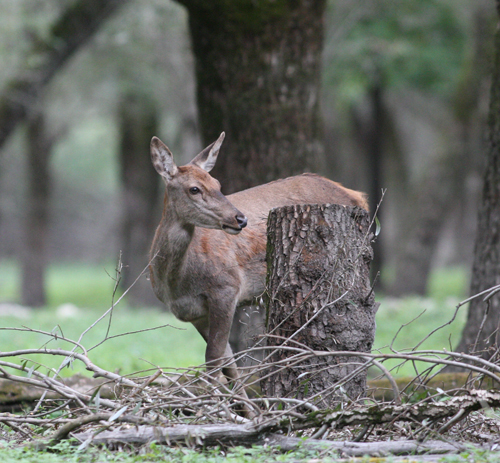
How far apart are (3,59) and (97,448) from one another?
1360 cm

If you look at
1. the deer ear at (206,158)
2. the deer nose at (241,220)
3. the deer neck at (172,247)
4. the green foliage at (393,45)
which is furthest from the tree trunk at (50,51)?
the deer nose at (241,220)

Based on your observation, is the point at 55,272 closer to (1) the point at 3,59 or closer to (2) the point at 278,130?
(1) the point at 3,59

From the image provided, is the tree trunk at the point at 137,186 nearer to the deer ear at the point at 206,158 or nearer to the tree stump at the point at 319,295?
the deer ear at the point at 206,158

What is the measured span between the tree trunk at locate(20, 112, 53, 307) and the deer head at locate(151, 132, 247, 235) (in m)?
13.4

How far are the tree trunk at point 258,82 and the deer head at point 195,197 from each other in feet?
5.05

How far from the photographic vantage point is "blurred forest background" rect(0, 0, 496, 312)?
611 inches

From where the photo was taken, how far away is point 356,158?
2267 cm

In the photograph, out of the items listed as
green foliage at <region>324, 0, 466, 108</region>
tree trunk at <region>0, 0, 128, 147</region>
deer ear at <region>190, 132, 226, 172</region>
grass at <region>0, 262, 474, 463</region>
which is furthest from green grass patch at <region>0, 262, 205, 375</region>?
green foliage at <region>324, 0, 466, 108</region>

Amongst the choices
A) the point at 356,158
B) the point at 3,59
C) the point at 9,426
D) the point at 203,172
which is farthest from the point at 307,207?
the point at 356,158

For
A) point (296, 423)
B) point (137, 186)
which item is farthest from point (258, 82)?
point (137, 186)

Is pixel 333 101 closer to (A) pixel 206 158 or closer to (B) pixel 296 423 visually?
(A) pixel 206 158

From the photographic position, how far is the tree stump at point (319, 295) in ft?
15.0

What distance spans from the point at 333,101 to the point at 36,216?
8827 mm

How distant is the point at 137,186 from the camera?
18703mm
